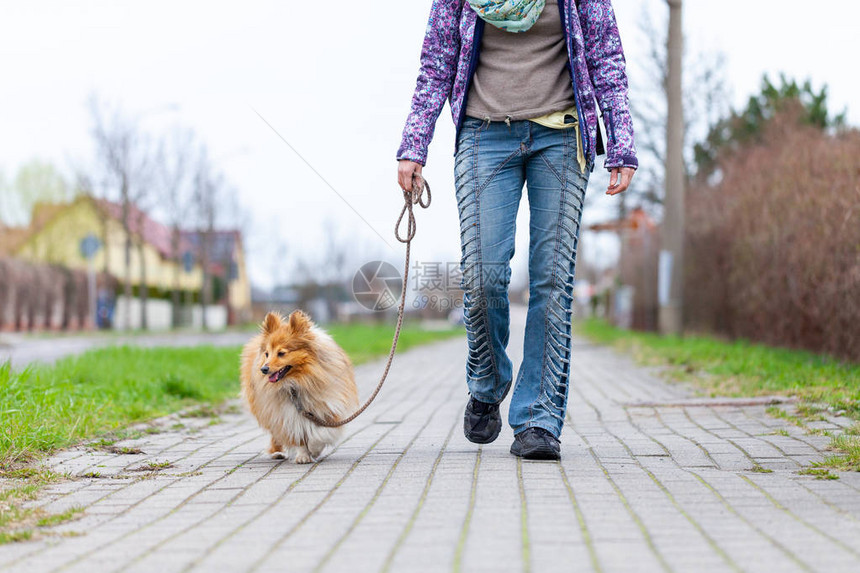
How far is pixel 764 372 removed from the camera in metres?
7.78

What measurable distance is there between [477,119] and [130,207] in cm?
2886

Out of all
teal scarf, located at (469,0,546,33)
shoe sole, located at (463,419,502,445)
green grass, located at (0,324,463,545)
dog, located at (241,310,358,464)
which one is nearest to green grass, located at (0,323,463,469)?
green grass, located at (0,324,463,545)

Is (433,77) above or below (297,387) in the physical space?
above

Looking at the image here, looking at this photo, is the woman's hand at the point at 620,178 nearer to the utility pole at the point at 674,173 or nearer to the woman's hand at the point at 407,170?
the woman's hand at the point at 407,170

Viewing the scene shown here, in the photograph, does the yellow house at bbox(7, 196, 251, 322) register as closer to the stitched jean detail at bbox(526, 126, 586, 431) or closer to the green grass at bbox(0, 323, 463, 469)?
the green grass at bbox(0, 323, 463, 469)

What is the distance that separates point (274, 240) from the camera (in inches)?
1778

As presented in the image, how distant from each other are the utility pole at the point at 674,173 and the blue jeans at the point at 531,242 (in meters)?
9.96

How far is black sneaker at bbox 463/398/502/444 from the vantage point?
4457mm

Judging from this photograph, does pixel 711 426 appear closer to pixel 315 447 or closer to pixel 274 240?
pixel 315 447

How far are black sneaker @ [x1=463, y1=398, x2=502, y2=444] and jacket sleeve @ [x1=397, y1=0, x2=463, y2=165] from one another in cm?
118

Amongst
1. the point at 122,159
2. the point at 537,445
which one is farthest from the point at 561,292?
the point at 122,159

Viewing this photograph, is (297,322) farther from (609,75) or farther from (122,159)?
(122,159)

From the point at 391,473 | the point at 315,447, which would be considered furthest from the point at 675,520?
the point at 315,447

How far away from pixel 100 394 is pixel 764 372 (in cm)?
520
